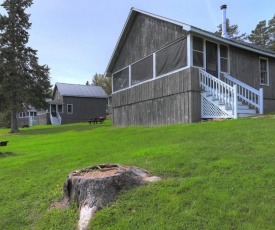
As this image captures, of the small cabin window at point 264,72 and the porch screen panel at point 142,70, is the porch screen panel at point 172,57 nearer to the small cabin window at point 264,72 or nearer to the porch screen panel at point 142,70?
the porch screen panel at point 142,70

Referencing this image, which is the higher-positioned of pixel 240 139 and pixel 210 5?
pixel 210 5

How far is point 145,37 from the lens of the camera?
15398mm

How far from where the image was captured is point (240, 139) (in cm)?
646

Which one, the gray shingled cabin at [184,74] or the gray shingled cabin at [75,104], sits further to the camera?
the gray shingled cabin at [75,104]

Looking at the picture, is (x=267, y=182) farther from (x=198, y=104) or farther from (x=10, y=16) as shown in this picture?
(x=10, y=16)

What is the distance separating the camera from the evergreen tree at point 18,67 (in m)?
23.4

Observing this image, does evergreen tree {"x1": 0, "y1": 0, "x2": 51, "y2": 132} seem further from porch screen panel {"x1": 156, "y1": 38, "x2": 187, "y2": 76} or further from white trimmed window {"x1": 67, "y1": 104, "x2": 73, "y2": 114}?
porch screen panel {"x1": 156, "y1": 38, "x2": 187, "y2": 76}

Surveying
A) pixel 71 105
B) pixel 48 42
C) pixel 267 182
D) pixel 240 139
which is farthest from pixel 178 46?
pixel 71 105

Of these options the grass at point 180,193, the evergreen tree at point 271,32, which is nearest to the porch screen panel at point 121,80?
the grass at point 180,193

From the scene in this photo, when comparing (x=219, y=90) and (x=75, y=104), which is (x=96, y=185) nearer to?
(x=219, y=90)

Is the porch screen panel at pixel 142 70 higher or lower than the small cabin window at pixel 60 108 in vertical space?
higher

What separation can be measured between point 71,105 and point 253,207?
35343mm

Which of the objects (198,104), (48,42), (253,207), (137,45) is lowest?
(253,207)

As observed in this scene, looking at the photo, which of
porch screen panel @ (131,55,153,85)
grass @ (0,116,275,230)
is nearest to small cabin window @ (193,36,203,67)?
porch screen panel @ (131,55,153,85)
